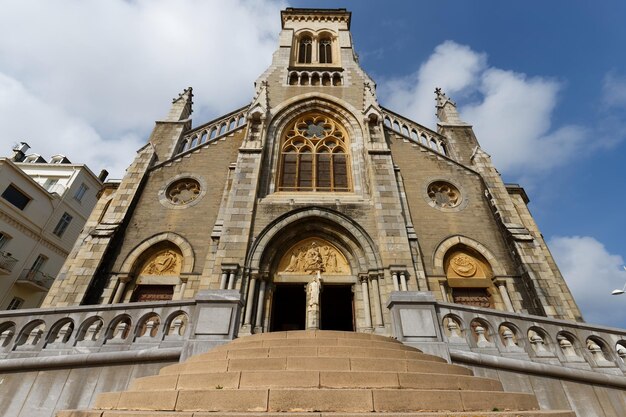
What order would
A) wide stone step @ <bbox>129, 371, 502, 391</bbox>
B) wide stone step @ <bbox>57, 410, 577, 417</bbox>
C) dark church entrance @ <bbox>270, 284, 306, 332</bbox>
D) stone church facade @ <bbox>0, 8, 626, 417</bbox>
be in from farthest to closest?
dark church entrance @ <bbox>270, 284, 306, 332</bbox>, stone church facade @ <bbox>0, 8, 626, 417</bbox>, wide stone step @ <bbox>129, 371, 502, 391</bbox>, wide stone step @ <bbox>57, 410, 577, 417</bbox>

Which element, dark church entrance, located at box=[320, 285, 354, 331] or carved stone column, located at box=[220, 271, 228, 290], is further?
dark church entrance, located at box=[320, 285, 354, 331]

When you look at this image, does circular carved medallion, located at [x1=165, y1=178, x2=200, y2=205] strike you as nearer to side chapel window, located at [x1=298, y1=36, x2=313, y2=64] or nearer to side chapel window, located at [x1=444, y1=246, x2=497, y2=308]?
side chapel window, located at [x1=444, y1=246, x2=497, y2=308]

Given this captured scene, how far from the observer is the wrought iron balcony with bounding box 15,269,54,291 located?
799 inches

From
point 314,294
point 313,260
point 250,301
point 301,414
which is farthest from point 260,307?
point 301,414

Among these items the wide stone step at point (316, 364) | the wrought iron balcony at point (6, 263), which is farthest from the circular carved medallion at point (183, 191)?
the wrought iron balcony at point (6, 263)

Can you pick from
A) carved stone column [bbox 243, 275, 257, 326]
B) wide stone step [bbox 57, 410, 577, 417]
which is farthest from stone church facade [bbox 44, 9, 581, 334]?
wide stone step [bbox 57, 410, 577, 417]

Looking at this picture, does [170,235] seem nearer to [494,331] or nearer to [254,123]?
[254,123]

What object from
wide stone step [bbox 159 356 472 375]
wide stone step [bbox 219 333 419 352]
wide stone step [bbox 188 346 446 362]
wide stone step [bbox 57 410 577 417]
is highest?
wide stone step [bbox 219 333 419 352]

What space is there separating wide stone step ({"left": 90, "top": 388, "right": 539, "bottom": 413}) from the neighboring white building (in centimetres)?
2382

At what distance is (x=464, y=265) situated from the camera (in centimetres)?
1189

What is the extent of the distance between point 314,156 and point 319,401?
12.4m

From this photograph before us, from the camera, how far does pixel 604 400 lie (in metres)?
5.68

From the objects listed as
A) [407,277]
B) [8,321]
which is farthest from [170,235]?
[407,277]

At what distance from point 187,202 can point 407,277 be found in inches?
372
